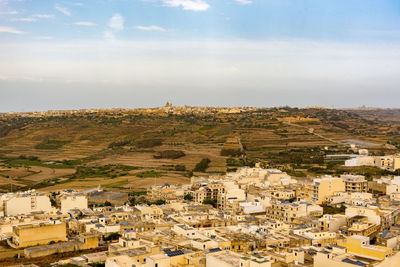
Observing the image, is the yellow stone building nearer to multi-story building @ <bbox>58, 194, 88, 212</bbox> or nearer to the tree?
multi-story building @ <bbox>58, 194, 88, 212</bbox>

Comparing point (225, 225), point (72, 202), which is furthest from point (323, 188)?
point (72, 202)

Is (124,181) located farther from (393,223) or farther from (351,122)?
(351,122)

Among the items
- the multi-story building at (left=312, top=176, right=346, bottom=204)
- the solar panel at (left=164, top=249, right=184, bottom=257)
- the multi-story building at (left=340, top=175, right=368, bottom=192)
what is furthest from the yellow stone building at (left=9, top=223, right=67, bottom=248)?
the multi-story building at (left=340, top=175, right=368, bottom=192)

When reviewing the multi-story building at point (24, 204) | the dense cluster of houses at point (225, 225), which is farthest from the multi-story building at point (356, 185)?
the multi-story building at point (24, 204)

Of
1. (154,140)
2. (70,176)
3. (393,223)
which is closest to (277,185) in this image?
(393,223)

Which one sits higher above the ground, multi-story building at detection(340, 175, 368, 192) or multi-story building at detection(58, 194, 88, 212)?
multi-story building at detection(340, 175, 368, 192)

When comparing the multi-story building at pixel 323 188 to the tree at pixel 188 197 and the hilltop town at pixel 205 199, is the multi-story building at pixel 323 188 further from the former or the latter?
the tree at pixel 188 197

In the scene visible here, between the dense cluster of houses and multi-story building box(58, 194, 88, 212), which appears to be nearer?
the dense cluster of houses
